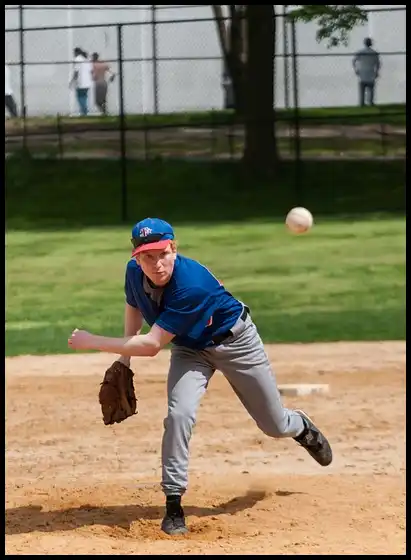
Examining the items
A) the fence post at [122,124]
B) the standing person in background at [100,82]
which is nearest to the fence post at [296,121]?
the fence post at [122,124]

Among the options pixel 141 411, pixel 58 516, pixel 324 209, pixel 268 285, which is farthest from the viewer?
pixel 324 209

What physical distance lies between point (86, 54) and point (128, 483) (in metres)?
24.1

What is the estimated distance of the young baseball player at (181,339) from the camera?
20.6ft

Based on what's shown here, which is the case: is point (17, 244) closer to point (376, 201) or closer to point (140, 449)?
point (376, 201)

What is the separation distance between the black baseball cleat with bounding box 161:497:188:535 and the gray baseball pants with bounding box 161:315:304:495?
81 millimetres

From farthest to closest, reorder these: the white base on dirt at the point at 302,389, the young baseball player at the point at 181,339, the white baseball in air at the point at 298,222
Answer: the white base on dirt at the point at 302,389 < the white baseball in air at the point at 298,222 < the young baseball player at the point at 181,339

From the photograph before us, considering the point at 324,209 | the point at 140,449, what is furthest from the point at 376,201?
the point at 140,449

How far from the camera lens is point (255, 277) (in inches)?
701

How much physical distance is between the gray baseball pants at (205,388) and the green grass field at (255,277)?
642 centimetres

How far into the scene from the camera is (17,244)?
21250 millimetres

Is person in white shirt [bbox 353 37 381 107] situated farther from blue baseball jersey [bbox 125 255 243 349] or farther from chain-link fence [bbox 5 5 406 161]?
blue baseball jersey [bbox 125 255 243 349]

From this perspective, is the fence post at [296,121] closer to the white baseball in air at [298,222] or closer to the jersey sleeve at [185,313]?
the white baseball in air at [298,222]

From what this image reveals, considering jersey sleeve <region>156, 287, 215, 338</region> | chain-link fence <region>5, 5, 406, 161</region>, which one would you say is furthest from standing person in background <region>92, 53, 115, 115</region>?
jersey sleeve <region>156, 287, 215, 338</region>

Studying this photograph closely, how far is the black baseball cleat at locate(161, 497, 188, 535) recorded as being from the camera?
644 cm
